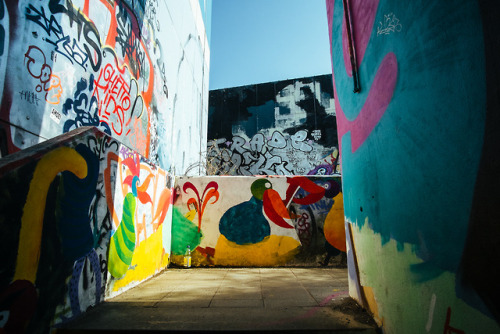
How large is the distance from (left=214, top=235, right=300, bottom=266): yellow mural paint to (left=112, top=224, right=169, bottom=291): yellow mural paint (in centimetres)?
128

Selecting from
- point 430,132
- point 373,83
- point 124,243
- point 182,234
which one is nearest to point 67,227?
point 124,243

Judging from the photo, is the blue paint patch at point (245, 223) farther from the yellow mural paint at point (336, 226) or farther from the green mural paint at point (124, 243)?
the green mural paint at point (124, 243)

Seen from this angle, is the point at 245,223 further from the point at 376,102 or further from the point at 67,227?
the point at 376,102

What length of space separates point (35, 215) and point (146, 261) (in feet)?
8.73

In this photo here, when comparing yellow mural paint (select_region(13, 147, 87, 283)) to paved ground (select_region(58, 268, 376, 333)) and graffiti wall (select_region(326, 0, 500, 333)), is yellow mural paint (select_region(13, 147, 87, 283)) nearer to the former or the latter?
paved ground (select_region(58, 268, 376, 333))

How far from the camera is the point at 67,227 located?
8.36ft

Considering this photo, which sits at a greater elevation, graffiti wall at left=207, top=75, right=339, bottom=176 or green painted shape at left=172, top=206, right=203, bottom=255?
graffiti wall at left=207, top=75, right=339, bottom=176

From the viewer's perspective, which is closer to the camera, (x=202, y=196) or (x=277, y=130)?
(x=202, y=196)

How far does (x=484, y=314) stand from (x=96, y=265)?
138 inches

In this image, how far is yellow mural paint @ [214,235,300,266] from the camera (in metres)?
5.94

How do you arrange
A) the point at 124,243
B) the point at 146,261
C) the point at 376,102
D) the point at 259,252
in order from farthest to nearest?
the point at 259,252 < the point at 146,261 < the point at 124,243 < the point at 376,102

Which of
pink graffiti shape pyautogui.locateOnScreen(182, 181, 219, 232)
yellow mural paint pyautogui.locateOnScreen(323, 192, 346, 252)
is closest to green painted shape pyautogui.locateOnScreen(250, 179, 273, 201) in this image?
pink graffiti shape pyautogui.locateOnScreen(182, 181, 219, 232)

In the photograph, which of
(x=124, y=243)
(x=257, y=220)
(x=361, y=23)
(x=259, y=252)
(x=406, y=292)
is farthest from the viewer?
(x=257, y=220)

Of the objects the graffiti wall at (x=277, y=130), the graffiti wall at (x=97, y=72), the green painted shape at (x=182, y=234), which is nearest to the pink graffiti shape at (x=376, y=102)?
the graffiti wall at (x=97, y=72)
